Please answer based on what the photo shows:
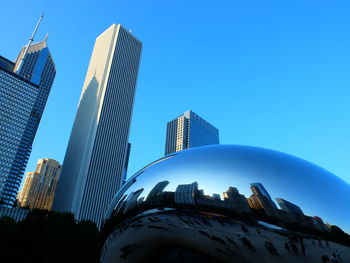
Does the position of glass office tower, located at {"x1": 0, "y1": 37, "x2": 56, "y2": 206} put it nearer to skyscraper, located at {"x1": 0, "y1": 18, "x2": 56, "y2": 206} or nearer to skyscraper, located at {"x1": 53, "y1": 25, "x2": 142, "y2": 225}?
skyscraper, located at {"x1": 0, "y1": 18, "x2": 56, "y2": 206}

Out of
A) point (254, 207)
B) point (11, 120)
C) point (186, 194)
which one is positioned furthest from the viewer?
point (11, 120)

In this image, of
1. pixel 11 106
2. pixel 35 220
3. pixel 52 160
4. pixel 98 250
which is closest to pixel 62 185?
pixel 11 106

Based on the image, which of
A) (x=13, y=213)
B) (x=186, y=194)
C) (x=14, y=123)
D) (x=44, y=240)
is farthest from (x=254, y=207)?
(x=14, y=123)

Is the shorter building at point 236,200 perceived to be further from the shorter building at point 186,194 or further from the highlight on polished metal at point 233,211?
the shorter building at point 186,194

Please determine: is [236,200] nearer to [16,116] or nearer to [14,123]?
[14,123]

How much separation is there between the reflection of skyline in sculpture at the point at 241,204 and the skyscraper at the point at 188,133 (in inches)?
5738

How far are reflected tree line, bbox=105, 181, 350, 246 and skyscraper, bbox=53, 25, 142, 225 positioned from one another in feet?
288

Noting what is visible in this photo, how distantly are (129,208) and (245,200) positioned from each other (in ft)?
3.41

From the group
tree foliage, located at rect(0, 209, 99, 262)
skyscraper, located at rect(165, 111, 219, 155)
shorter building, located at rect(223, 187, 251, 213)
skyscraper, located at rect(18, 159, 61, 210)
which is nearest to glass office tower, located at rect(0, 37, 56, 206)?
skyscraper, located at rect(18, 159, 61, 210)

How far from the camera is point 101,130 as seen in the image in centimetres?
9475

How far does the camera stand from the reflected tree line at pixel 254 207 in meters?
2.11

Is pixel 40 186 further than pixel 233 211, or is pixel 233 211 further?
pixel 40 186

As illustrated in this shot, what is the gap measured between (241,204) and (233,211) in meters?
0.08

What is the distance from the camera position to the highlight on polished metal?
210cm
